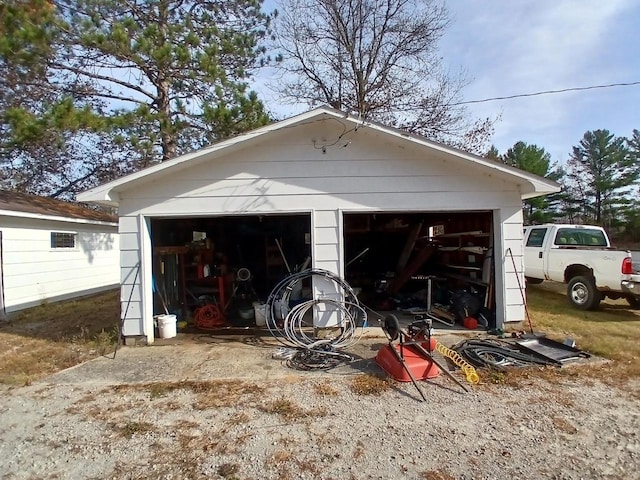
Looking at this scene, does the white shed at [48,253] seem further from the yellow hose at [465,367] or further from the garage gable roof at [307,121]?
the yellow hose at [465,367]

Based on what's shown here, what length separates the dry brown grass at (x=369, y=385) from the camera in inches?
155

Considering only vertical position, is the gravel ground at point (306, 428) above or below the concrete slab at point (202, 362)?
below

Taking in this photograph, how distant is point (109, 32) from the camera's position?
371 inches

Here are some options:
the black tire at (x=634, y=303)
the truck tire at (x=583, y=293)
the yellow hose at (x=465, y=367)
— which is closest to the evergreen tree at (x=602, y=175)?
the black tire at (x=634, y=303)

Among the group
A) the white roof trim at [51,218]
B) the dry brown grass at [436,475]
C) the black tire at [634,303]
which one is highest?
the white roof trim at [51,218]

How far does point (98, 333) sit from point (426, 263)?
6.54 m

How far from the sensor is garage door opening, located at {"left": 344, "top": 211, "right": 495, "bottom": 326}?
672cm

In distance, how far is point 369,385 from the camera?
13.4 feet

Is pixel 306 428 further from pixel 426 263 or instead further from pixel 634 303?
pixel 634 303

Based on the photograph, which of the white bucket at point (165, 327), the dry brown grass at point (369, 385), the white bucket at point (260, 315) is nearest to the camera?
the dry brown grass at point (369, 385)

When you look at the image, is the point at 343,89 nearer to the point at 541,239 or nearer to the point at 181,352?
the point at 541,239

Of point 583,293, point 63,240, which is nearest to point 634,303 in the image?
point 583,293

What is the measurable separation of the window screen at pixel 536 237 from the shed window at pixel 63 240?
11.7m

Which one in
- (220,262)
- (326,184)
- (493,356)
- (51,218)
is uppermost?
(326,184)
